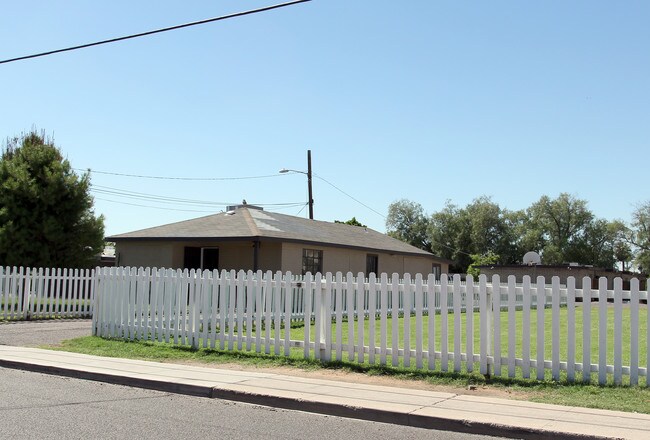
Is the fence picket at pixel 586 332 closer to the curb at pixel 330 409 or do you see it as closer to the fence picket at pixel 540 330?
the fence picket at pixel 540 330

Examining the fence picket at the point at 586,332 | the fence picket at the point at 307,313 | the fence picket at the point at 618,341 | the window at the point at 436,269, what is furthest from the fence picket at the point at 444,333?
the window at the point at 436,269

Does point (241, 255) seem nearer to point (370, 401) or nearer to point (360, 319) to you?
point (360, 319)

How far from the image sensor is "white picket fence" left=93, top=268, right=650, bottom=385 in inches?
340

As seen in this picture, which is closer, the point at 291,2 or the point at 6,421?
the point at 6,421

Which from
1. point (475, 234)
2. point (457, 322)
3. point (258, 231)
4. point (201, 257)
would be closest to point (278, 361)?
point (457, 322)

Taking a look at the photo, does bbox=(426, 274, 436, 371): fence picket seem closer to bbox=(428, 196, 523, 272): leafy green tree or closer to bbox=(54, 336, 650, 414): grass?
bbox=(54, 336, 650, 414): grass

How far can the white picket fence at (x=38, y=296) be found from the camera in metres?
18.6

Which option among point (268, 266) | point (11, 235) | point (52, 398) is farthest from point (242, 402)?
point (11, 235)

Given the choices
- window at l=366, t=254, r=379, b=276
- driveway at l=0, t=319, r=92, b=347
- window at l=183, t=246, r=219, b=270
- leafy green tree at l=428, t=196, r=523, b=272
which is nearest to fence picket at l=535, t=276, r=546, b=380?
driveway at l=0, t=319, r=92, b=347

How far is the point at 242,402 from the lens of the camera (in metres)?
8.36

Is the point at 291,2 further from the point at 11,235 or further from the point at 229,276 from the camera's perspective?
the point at 11,235

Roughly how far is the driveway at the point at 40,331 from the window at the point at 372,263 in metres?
13.9

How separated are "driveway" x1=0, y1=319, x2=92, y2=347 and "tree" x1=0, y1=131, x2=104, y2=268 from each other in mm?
7201

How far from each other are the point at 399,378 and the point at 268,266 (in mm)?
15370
